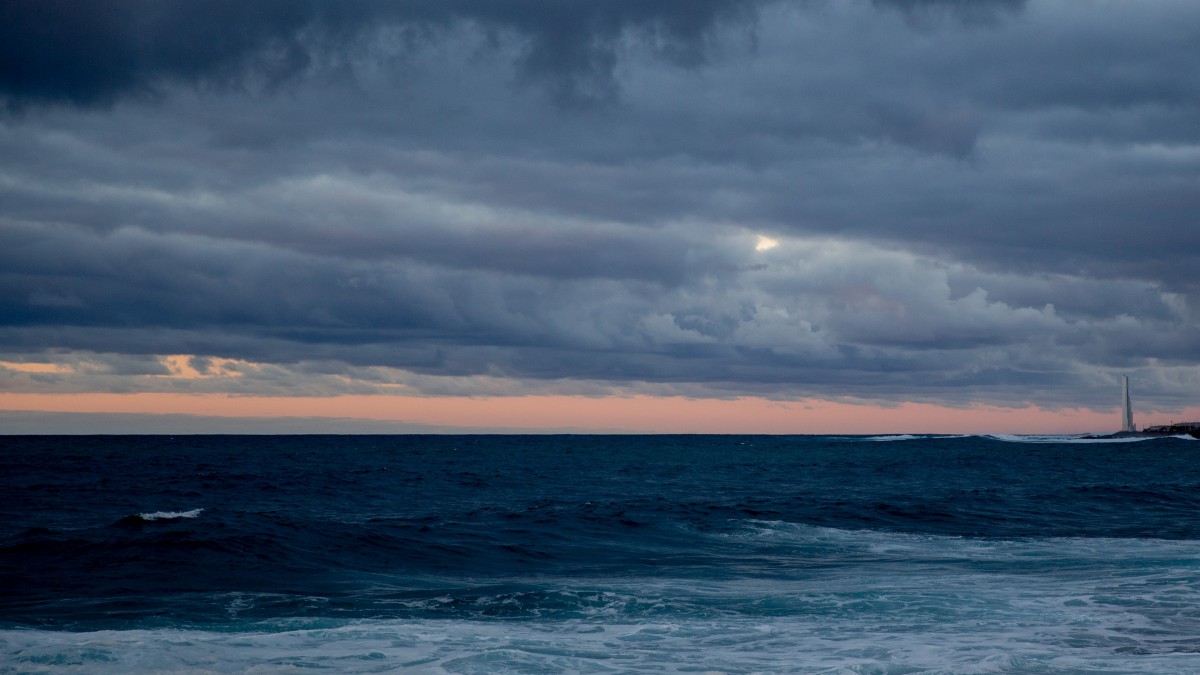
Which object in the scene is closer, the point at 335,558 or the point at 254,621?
the point at 254,621

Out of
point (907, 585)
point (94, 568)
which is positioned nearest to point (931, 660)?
point (907, 585)

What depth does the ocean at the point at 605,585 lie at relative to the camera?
14633mm

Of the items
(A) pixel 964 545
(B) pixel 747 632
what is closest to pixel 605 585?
(B) pixel 747 632

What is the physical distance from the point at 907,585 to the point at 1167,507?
88.1 feet

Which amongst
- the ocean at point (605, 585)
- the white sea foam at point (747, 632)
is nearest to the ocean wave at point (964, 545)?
the ocean at point (605, 585)

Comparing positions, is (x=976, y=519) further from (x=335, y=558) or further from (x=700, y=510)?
(x=335, y=558)

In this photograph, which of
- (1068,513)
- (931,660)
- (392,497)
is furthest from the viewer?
(392,497)

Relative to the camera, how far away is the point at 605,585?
21.8 m

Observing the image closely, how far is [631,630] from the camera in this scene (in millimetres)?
16781

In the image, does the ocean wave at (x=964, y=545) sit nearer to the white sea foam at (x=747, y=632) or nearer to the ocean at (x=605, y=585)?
the ocean at (x=605, y=585)

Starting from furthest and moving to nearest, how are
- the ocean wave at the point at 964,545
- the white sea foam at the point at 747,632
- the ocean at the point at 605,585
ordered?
1. the ocean wave at the point at 964,545
2. the ocean at the point at 605,585
3. the white sea foam at the point at 747,632

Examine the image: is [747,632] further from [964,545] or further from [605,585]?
→ [964,545]

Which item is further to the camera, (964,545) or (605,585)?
(964,545)

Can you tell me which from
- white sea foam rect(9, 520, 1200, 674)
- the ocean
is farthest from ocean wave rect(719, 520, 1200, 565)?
white sea foam rect(9, 520, 1200, 674)
